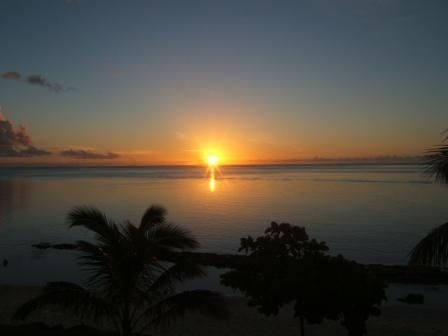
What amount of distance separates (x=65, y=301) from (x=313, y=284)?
5181mm

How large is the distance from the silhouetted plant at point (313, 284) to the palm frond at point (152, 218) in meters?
2.22

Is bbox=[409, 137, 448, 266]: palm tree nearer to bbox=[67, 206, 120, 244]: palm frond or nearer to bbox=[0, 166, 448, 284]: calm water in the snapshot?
bbox=[67, 206, 120, 244]: palm frond

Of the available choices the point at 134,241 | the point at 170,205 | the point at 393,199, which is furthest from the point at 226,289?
the point at 393,199

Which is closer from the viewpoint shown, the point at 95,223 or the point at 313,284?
the point at 313,284

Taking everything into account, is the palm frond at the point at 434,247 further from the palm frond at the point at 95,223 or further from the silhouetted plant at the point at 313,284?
the palm frond at the point at 95,223

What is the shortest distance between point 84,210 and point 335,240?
1149 inches

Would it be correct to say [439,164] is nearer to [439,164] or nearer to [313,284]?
[439,164]

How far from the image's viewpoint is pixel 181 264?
319 inches

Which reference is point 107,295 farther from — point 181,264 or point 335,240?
point 335,240

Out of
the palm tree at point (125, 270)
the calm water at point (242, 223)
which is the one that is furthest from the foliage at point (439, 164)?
the calm water at point (242, 223)

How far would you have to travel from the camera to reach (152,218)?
8320 millimetres

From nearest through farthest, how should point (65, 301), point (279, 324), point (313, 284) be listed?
point (313, 284)
point (65, 301)
point (279, 324)

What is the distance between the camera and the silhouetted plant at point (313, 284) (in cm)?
621

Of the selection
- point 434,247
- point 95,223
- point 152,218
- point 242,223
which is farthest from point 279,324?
point 242,223
